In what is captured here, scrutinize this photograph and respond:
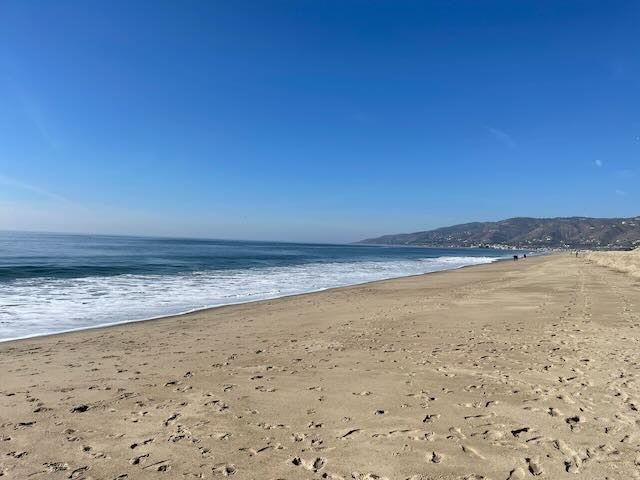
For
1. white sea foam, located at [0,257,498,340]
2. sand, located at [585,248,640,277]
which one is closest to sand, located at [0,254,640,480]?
white sea foam, located at [0,257,498,340]

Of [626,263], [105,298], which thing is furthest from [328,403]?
[626,263]

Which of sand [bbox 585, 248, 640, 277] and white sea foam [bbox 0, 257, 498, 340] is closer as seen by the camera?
white sea foam [bbox 0, 257, 498, 340]

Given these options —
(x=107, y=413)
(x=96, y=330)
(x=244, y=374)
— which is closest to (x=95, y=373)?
(x=107, y=413)

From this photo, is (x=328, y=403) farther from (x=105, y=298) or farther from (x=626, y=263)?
(x=626, y=263)

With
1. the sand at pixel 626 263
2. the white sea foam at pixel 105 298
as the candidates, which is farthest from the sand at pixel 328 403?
the sand at pixel 626 263

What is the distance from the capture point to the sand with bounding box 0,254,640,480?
409 cm

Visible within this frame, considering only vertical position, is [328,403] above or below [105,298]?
above

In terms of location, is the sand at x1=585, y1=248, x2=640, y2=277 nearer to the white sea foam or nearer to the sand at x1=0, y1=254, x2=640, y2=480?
the sand at x1=0, y1=254, x2=640, y2=480

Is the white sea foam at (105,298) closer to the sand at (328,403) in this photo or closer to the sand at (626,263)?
the sand at (328,403)

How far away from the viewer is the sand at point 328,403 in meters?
4.09

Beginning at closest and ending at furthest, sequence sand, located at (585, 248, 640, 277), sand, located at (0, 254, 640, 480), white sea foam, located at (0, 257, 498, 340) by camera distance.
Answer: sand, located at (0, 254, 640, 480), white sea foam, located at (0, 257, 498, 340), sand, located at (585, 248, 640, 277)

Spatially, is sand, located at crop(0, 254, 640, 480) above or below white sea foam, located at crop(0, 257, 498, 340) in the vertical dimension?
above

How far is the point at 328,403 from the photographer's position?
5668 millimetres

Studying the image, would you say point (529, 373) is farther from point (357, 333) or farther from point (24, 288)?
point (24, 288)
